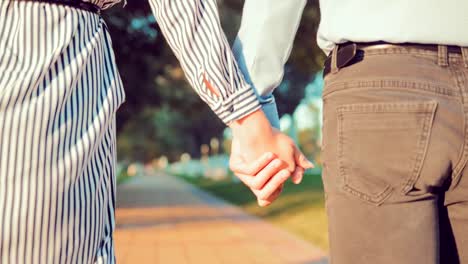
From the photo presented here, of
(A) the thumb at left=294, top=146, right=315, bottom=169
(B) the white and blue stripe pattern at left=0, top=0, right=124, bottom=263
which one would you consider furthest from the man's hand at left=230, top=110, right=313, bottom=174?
(B) the white and blue stripe pattern at left=0, top=0, right=124, bottom=263

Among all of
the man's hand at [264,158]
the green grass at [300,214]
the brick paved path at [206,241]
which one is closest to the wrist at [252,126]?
the man's hand at [264,158]

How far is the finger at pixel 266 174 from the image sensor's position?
205cm

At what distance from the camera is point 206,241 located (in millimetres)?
9922

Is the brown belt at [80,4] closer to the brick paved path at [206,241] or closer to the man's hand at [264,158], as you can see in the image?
the man's hand at [264,158]

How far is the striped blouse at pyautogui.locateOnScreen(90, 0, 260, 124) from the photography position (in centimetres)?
196

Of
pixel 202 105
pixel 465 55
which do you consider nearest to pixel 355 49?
pixel 465 55

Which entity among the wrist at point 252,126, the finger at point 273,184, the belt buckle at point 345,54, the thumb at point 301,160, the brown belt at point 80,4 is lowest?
the finger at point 273,184

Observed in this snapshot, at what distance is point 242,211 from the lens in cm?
1514

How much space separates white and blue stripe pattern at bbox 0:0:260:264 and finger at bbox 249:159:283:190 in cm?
41

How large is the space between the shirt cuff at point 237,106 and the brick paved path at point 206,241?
231 inches

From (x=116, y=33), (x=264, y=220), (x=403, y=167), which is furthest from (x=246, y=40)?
(x=116, y=33)

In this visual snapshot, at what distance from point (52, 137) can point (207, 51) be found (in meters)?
0.48

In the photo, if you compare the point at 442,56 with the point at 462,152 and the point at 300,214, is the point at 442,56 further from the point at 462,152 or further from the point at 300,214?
the point at 300,214

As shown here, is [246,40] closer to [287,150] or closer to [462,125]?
[287,150]
